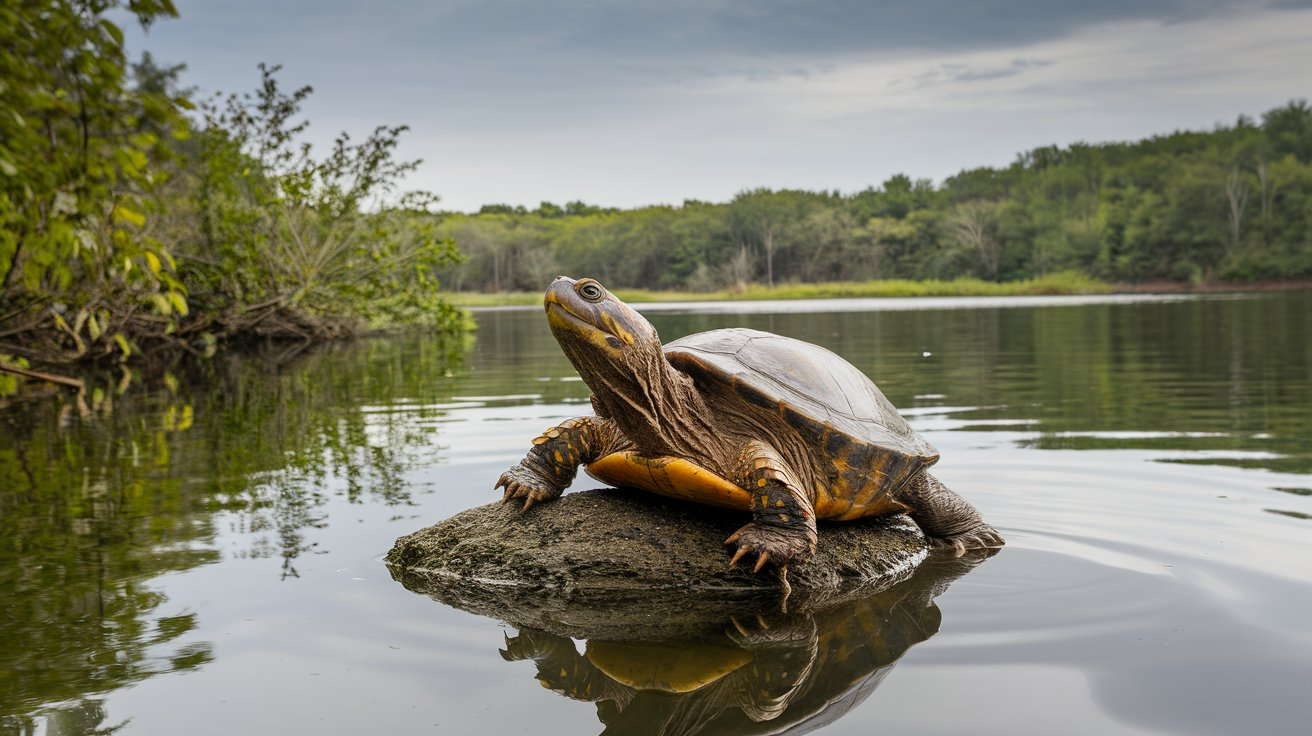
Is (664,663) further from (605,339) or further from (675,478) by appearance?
(605,339)

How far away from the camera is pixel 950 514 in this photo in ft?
15.0

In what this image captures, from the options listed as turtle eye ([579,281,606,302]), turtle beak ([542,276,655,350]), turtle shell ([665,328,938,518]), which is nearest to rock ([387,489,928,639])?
turtle shell ([665,328,938,518])

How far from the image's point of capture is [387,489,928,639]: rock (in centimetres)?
375

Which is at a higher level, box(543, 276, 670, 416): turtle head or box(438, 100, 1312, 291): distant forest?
box(438, 100, 1312, 291): distant forest

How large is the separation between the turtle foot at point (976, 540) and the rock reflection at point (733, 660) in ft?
2.16

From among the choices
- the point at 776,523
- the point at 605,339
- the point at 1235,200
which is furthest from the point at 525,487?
the point at 1235,200

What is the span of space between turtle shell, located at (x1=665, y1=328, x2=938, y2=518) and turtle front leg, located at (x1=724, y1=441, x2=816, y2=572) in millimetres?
326

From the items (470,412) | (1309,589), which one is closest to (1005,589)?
(1309,589)

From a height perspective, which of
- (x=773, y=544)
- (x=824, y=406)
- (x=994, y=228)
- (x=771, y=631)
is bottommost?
(x=771, y=631)

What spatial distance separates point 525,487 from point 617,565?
68cm

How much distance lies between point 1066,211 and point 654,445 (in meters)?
95.6

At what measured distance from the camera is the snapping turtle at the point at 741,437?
3822 millimetres

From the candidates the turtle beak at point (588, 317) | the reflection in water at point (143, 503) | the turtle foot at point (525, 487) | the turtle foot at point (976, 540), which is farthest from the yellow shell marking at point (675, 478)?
the reflection in water at point (143, 503)

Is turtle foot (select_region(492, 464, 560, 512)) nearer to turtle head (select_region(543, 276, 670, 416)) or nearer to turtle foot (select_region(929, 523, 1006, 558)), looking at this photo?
turtle head (select_region(543, 276, 670, 416))
